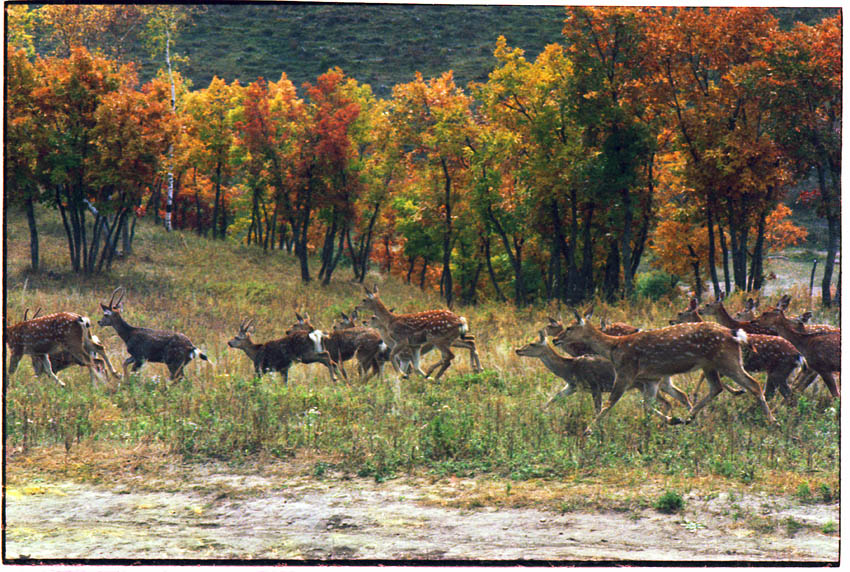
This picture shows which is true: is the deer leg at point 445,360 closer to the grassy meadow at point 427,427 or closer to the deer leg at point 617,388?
the grassy meadow at point 427,427

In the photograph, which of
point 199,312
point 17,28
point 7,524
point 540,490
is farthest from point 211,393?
point 17,28

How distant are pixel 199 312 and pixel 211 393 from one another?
18051 millimetres

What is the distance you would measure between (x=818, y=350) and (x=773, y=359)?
678mm

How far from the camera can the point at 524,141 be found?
1576 inches

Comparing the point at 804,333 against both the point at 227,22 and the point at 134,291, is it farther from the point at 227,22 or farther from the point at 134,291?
the point at 227,22

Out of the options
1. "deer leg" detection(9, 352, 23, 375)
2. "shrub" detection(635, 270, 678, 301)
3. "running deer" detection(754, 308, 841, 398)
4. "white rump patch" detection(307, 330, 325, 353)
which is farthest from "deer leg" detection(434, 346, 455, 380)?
"shrub" detection(635, 270, 678, 301)

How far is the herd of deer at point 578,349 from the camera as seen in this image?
504 inches

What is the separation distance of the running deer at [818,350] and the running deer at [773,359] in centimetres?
22

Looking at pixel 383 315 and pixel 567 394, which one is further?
pixel 383 315

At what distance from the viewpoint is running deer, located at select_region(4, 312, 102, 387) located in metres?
15.6

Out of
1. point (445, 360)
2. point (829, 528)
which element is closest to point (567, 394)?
point (445, 360)

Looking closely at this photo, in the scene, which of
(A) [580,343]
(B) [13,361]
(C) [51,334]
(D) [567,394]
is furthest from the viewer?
(B) [13,361]

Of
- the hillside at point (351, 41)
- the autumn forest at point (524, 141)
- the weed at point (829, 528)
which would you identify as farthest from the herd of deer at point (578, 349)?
the hillside at point (351, 41)

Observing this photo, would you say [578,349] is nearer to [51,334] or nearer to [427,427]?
[427,427]
